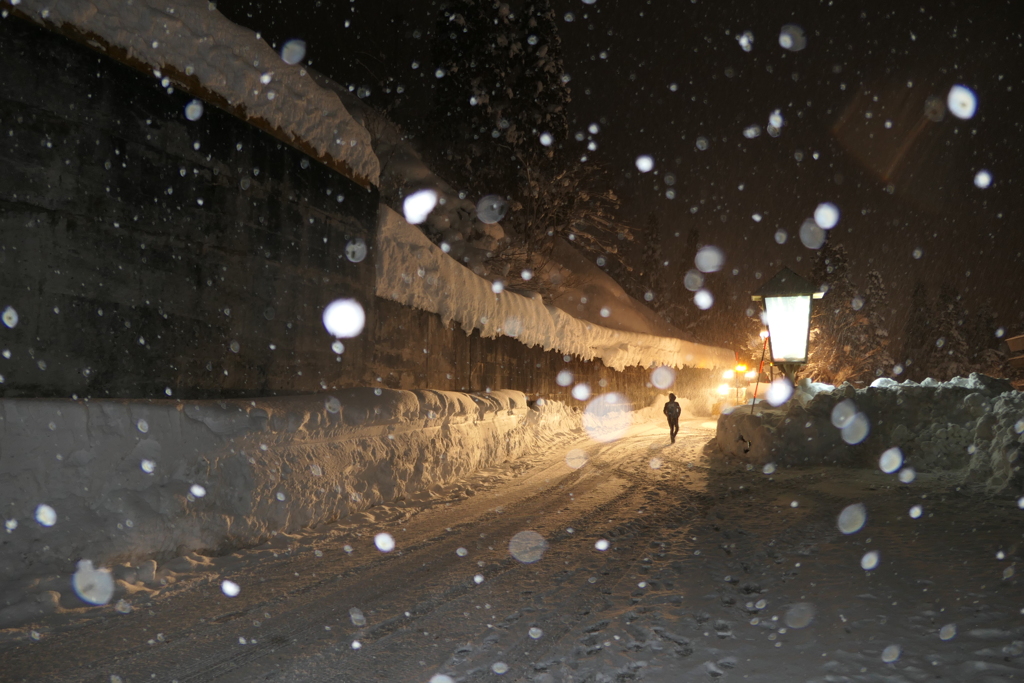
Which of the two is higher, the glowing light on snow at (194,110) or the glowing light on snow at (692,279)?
the glowing light on snow at (692,279)

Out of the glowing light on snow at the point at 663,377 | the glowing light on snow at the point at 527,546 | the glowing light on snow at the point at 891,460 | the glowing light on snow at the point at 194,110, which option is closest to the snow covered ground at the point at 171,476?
the glowing light on snow at the point at 527,546

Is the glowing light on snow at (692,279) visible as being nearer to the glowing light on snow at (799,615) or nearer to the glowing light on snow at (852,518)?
the glowing light on snow at (852,518)

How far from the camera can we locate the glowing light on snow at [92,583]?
5.01 metres

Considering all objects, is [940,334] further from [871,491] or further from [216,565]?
[216,565]

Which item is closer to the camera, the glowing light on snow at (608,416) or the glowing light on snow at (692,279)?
the glowing light on snow at (608,416)

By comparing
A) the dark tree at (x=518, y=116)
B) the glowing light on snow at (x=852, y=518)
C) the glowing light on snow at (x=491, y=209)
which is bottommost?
the glowing light on snow at (x=852, y=518)

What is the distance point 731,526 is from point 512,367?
10.1 metres

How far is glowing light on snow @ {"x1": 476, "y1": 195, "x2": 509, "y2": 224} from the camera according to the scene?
22.0 m

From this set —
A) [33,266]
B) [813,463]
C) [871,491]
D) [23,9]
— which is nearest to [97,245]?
[33,266]

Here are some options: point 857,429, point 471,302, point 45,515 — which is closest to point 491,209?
point 471,302

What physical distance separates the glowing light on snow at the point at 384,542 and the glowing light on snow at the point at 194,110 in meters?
5.53

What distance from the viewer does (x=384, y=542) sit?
672 cm

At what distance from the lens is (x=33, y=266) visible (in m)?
6.04

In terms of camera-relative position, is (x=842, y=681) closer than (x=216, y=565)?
Yes
